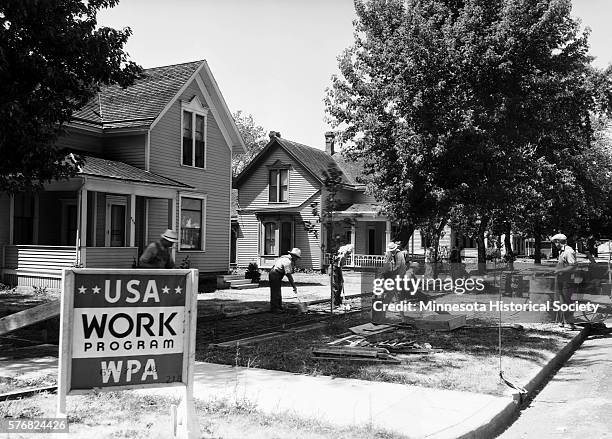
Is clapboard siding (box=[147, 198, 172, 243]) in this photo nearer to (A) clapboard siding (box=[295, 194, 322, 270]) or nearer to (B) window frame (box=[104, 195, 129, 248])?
(B) window frame (box=[104, 195, 129, 248])

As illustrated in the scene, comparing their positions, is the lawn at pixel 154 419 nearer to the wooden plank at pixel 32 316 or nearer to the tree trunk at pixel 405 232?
the wooden plank at pixel 32 316

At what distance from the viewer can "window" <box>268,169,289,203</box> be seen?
3674 cm

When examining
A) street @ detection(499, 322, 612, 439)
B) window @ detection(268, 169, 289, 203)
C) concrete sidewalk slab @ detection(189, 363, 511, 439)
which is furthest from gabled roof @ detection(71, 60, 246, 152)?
street @ detection(499, 322, 612, 439)

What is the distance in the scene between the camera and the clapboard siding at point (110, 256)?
1881 centimetres

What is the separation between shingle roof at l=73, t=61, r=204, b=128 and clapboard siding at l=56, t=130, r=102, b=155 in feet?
1.88

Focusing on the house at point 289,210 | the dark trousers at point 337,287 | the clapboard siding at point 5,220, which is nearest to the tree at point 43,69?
the dark trousers at point 337,287

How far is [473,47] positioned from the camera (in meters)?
16.0

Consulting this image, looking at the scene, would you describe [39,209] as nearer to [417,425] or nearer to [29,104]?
[29,104]

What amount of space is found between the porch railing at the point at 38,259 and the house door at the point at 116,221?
5.23 feet

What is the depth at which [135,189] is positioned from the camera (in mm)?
19531

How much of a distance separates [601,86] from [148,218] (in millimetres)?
16182

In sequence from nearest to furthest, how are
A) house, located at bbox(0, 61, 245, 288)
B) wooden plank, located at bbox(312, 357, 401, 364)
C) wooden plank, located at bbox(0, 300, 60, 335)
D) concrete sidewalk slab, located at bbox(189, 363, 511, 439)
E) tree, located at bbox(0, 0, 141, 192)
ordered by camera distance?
1. wooden plank, located at bbox(0, 300, 60, 335)
2. concrete sidewalk slab, located at bbox(189, 363, 511, 439)
3. wooden plank, located at bbox(312, 357, 401, 364)
4. tree, located at bbox(0, 0, 141, 192)
5. house, located at bbox(0, 61, 245, 288)

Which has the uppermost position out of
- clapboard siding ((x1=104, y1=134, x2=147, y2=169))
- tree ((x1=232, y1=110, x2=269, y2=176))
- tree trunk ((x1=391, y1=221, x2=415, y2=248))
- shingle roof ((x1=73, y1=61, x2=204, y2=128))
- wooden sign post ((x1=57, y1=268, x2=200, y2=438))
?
tree ((x1=232, y1=110, x2=269, y2=176))

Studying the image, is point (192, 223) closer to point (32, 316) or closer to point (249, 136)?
point (32, 316)
